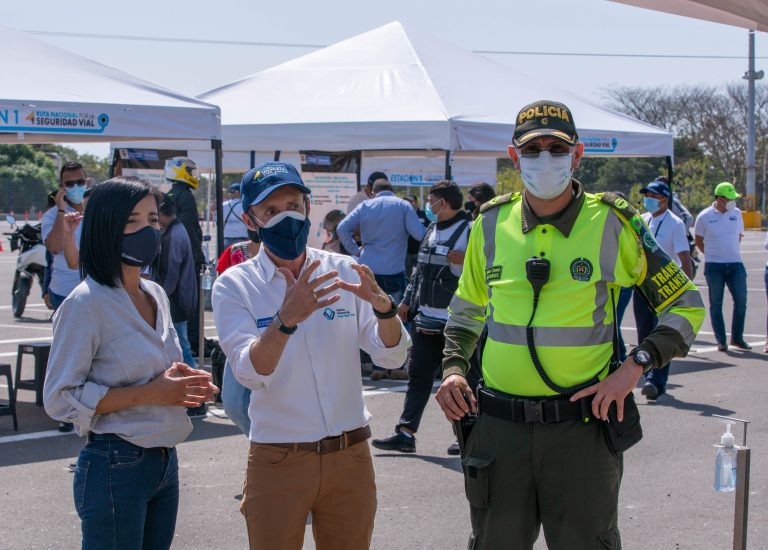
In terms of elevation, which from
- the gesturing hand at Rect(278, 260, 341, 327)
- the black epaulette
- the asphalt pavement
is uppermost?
the black epaulette

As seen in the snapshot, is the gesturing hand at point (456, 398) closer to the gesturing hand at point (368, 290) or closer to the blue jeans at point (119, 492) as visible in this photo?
the gesturing hand at point (368, 290)

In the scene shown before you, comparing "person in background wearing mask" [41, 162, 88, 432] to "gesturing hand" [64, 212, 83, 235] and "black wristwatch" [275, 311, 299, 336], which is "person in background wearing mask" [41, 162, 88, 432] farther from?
"black wristwatch" [275, 311, 299, 336]

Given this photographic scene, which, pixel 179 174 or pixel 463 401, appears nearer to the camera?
pixel 463 401

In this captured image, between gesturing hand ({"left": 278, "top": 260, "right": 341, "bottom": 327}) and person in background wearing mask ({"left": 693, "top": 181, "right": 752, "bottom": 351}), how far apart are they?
399 inches

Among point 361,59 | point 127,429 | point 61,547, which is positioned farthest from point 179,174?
point 127,429

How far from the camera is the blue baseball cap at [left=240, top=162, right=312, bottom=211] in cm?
337

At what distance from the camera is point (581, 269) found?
3449 millimetres

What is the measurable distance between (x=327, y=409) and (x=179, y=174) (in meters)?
7.80

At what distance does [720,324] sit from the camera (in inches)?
483

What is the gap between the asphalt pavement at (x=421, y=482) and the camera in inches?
223

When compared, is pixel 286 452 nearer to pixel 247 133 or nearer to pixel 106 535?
pixel 106 535

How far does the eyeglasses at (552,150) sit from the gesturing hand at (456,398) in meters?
0.84

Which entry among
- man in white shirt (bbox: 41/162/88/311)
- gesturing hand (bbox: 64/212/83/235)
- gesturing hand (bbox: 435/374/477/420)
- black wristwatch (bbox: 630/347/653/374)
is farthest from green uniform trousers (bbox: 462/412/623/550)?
man in white shirt (bbox: 41/162/88/311)

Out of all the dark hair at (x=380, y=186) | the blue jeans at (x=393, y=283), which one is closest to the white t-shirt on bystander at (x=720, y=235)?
the dark hair at (x=380, y=186)
